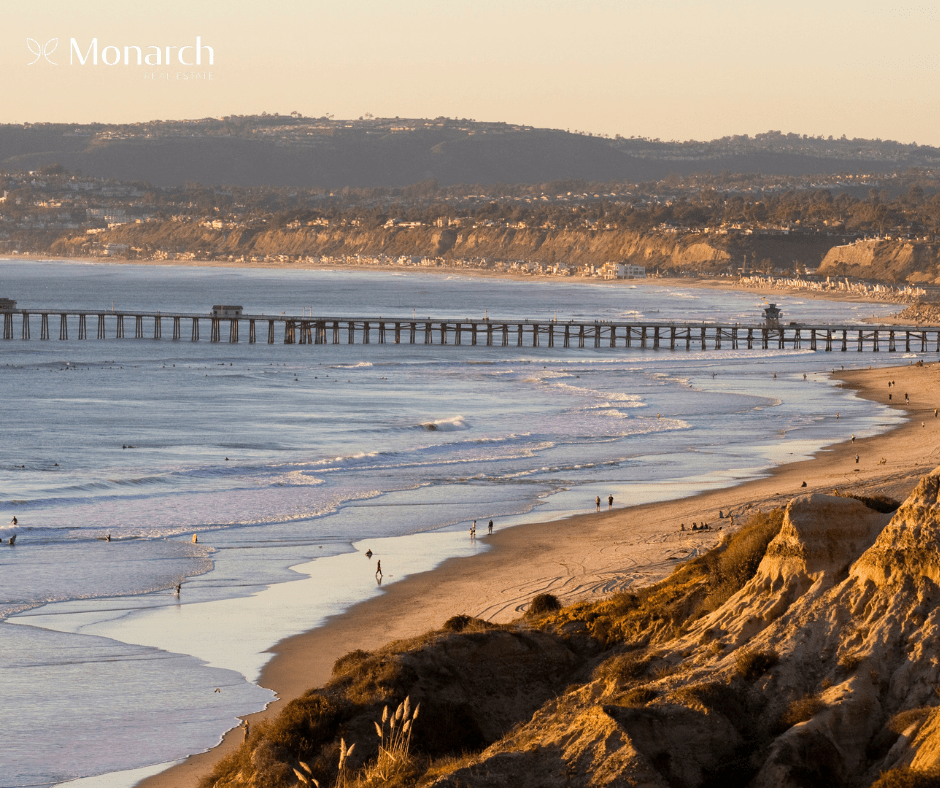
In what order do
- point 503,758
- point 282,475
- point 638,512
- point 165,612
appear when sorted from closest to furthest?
point 503,758 → point 165,612 → point 638,512 → point 282,475

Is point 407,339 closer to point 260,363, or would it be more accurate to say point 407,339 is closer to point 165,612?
point 260,363

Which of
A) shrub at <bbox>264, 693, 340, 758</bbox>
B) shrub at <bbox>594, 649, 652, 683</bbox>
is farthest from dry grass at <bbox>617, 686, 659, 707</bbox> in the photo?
shrub at <bbox>264, 693, 340, 758</bbox>

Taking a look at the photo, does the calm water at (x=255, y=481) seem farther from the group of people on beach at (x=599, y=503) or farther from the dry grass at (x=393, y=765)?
the dry grass at (x=393, y=765)

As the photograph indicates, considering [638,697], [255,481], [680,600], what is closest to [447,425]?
[255,481]

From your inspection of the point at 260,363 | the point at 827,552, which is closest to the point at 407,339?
the point at 260,363

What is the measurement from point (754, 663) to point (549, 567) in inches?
574

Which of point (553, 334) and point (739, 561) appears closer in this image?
point (739, 561)

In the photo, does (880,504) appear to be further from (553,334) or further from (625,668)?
(553,334)

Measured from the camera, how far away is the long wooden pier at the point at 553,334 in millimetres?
108250

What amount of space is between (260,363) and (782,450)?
54.5m

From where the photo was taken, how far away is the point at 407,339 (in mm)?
120938

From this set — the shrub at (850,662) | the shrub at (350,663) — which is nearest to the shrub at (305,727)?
the shrub at (350,663)

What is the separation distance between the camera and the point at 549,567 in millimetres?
29594

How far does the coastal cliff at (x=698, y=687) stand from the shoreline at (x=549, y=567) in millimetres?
3202
